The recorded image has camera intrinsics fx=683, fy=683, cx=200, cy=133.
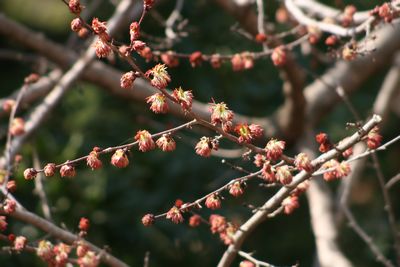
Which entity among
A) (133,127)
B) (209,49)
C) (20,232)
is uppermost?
(209,49)

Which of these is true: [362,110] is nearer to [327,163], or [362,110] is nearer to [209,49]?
[209,49]

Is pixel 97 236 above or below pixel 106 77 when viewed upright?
below

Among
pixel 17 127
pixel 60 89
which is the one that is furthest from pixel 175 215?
pixel 60 89

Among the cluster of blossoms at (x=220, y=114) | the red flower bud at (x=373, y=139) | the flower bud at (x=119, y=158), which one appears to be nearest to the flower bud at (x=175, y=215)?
the flower bud at (x=119, y=158)

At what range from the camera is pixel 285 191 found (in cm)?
207

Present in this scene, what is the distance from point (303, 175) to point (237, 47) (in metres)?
4.17

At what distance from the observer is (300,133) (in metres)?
4.88

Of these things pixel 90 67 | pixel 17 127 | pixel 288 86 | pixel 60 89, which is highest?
pixel 288 86

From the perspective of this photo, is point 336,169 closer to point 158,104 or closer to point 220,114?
point 220,114

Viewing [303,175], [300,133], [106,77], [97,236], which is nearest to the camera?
[303,175]

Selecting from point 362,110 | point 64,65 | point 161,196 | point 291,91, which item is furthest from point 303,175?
point 362,110

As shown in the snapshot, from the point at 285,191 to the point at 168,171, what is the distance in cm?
396

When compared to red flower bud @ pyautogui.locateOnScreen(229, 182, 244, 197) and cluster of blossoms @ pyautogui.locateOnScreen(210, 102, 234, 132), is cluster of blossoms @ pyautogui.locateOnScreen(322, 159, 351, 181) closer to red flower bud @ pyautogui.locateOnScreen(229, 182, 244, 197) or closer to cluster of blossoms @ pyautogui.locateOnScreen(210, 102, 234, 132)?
red flower bud @ pyautogui.locateOnScreen(229, 182, 244, 197)

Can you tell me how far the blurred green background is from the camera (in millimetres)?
5273
